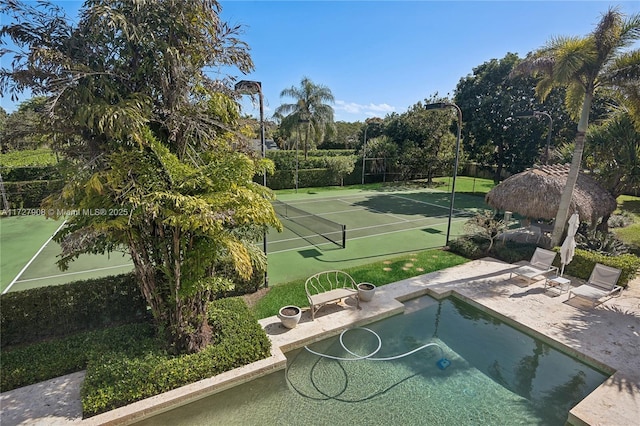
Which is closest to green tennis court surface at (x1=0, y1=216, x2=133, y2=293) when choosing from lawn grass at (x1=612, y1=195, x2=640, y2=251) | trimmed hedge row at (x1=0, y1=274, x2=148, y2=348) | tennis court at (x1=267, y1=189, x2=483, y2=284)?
trimmed hedge row at (x1=0, y1=274, x2=148, y2=348)

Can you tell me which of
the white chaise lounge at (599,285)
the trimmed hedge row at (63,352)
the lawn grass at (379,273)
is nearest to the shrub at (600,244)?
the white chaise lounge at (599,285)

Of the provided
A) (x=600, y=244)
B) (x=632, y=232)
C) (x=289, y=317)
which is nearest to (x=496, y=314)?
(x=289, y=317)

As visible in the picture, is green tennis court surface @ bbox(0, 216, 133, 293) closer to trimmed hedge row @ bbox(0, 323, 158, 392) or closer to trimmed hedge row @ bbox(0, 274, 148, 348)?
trimmed hedge row @ bbox(0, 274, 148, 348)

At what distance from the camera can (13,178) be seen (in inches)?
805

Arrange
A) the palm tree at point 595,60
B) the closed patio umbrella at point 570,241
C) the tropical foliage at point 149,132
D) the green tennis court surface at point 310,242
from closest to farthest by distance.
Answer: the tropical foliage at point 149,132 → the closed patio umbrella at point 570,241 → the palm tree at point 595,60 → the green tennis court surface at point 310,242

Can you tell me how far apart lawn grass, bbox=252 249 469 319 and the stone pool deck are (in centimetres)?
40

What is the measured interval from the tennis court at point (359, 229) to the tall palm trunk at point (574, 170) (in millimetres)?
4152

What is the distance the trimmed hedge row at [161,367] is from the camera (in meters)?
5.11

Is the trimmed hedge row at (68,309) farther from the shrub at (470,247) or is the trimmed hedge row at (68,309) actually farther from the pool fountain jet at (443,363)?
the shrub at (470,247)

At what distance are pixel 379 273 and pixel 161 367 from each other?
22.4ft

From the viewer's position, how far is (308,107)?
1277 inches

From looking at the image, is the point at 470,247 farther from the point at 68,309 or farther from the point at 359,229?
the point at 68,309

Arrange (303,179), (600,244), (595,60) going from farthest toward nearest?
(303,179) < (600,244) < (595,60)

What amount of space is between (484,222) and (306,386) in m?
9.51
